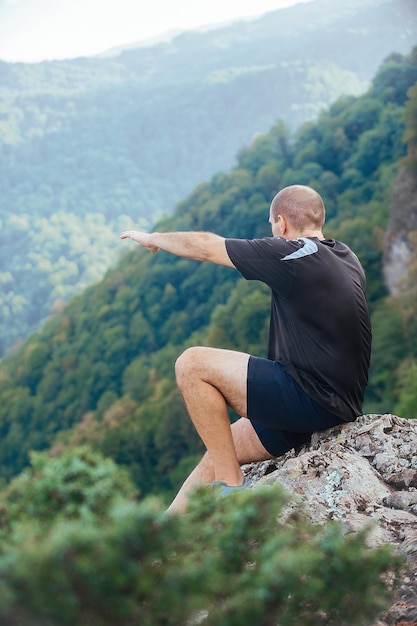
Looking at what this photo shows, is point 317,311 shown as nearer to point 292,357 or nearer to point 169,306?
point 292,357

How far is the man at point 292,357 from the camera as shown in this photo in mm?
4398

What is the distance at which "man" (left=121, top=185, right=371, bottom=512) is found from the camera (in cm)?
440

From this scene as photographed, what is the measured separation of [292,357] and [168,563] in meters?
2.48

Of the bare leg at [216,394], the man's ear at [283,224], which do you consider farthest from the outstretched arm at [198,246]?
the bare leg at [216,394]

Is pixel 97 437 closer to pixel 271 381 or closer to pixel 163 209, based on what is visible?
pixel 271 381

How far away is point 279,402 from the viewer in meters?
4.53

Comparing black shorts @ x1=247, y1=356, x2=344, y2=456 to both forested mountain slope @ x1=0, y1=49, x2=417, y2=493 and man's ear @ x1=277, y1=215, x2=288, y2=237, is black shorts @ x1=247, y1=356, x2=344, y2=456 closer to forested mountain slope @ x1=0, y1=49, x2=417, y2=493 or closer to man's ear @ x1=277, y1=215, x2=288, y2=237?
man's ear @ x1=277, y1=215, x2=288, y2=237

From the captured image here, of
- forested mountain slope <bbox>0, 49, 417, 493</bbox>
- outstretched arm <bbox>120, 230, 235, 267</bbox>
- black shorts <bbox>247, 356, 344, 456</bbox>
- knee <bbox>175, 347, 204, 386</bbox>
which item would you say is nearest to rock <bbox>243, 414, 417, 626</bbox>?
black shorts <bbox>247, 356, 344, 456</bbox>

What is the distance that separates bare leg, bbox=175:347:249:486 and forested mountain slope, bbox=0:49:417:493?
47.3m

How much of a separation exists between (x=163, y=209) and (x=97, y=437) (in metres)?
145

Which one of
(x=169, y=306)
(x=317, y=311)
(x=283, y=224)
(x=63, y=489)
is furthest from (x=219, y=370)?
(x=169, y=306)

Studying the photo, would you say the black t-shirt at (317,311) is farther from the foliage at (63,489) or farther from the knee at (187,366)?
the foliage at (63,489)

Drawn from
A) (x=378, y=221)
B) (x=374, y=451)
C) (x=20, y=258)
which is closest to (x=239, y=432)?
(x=374, y=451)

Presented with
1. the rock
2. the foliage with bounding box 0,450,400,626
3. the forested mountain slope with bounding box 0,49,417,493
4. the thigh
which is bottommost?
the forested mountain slope with bounding box 0,49,417,493
